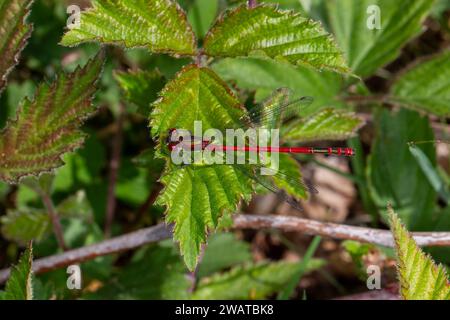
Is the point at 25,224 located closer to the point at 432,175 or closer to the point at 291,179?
the point at 291,179

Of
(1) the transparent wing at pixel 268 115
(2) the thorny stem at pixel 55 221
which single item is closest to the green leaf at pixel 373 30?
(1) the transparent wing at pixel 268 115

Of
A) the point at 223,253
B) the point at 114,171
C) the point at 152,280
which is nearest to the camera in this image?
the point at 152,280

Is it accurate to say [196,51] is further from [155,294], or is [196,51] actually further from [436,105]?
[436,105]

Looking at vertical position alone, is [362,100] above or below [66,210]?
above

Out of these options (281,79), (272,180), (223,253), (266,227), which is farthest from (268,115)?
(223,253)

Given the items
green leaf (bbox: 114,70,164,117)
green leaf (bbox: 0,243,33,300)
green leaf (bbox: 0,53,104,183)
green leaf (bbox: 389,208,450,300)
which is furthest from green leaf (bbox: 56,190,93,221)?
green leaf (bbox: 389,208,450,300)

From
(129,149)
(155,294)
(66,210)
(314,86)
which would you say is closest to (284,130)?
(314,86)
